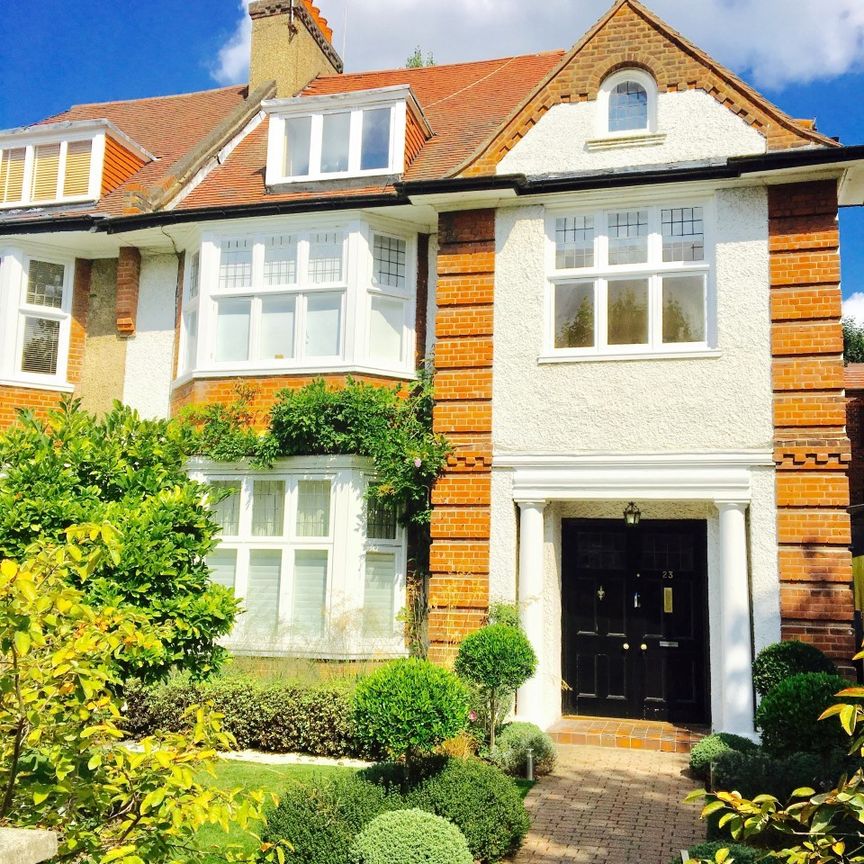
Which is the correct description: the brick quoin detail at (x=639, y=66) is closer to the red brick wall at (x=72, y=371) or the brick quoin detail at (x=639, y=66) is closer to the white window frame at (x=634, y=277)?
the white window frame at (x=634, y=277)

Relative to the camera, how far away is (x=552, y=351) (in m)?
11.3

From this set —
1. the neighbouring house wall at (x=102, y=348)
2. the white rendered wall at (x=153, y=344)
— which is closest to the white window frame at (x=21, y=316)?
the neighbouring house wall at (x=102, y=348)

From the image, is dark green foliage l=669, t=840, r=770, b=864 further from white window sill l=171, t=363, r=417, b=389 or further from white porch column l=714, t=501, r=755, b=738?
white window sill l=171, t=363, r=417, b=389

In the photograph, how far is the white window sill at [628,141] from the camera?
1134cm

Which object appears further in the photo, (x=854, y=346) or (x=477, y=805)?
(x=854, y=346)

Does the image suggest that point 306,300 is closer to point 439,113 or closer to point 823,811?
point 439,113

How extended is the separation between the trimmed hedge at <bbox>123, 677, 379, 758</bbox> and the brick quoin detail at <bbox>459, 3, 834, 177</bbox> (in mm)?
6873

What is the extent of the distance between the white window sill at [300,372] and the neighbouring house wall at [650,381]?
175cm

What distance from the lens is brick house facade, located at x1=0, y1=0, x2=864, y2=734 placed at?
1039cm

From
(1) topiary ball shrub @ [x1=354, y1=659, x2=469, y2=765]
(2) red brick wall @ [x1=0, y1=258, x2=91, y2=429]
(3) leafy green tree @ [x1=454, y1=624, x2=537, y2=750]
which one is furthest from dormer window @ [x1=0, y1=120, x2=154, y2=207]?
(1) topiary ball shrub @ [x1=354, y1=659, x2=469, y2=765]

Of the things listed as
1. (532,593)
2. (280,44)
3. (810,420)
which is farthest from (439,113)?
(532,593)

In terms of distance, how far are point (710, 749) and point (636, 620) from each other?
2612 millimetres

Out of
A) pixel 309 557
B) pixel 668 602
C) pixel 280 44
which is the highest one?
pixel 280 44

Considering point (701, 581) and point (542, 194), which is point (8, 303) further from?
point (701, 581)
